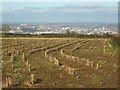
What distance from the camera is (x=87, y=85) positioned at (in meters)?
10.0

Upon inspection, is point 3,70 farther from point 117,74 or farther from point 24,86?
point 117,74

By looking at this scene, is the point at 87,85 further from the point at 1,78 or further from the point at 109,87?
the point at 1,78

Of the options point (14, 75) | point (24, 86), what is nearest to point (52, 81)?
point (24, 86)

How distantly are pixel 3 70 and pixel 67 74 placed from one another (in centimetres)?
364

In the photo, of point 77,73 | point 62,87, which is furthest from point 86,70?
point 62,87

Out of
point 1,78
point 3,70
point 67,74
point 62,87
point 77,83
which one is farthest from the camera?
point 3,70

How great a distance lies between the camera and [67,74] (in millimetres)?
12055

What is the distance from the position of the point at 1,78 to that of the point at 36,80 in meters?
1.77

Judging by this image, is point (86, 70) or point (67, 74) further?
point (86, 70)

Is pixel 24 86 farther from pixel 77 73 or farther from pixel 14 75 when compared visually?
pixel 77 73

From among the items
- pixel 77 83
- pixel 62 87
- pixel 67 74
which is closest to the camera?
pixel 62 87

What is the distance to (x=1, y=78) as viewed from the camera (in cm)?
1127

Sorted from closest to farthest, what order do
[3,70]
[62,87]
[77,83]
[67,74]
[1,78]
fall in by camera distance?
[62,87] → [77,83] → [1,78] → [67,74] → [3,70]

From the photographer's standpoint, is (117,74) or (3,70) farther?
(3,70)
